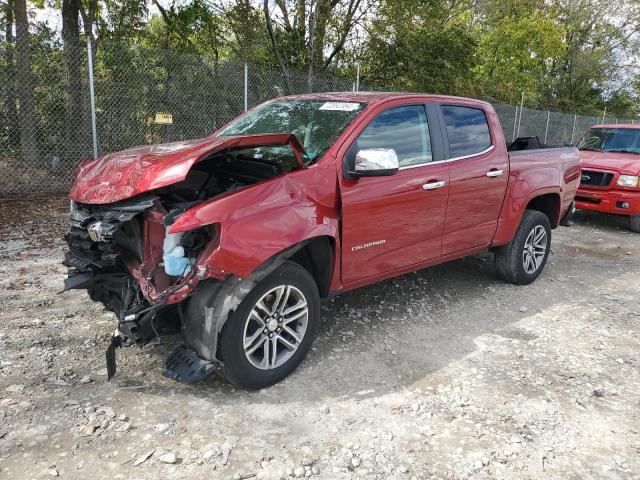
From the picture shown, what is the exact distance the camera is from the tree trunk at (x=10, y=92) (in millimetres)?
7785

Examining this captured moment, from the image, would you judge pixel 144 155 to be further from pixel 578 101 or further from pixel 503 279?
pixel 578 101

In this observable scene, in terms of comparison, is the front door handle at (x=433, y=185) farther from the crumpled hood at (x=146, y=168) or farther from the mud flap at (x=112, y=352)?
the mud flap at (x=112, y=352)

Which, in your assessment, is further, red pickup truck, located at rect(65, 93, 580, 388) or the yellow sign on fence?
the yellow sign on fence

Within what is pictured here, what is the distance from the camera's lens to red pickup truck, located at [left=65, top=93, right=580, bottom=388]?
301 cm

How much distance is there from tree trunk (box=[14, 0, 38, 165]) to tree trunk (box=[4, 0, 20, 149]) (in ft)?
0.22

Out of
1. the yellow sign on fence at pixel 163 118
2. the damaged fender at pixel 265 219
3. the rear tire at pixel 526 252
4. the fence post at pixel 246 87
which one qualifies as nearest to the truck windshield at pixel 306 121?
the damaged fender at pixel 265 219

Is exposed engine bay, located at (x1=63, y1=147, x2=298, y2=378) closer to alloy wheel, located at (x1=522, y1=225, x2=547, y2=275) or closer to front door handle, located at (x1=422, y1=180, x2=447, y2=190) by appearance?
front door handle, located at (x1=422, y1=180, x2=447, y2=190)

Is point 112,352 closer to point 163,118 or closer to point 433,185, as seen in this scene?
point 433,185

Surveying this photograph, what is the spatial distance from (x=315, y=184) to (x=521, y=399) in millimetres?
1934

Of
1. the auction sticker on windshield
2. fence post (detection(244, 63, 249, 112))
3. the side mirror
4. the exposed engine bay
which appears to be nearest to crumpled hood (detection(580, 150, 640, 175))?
fence post (detection(244, 63, 249, 112))

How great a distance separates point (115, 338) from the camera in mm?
3119

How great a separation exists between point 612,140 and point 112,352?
984 centimetres

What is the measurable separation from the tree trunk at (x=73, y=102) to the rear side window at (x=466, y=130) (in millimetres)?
6309

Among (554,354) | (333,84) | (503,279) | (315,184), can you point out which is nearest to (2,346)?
(315,184)
